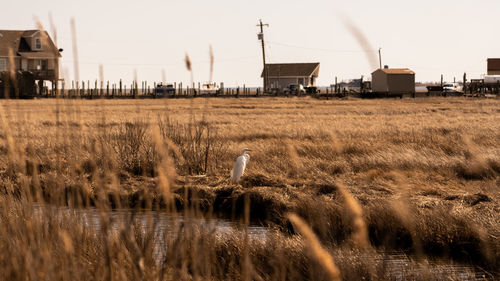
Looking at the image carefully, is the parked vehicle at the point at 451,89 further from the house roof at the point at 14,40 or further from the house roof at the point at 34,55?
the house roof at the point at 14,40

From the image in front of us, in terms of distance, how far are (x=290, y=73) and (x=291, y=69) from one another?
107 centimetres

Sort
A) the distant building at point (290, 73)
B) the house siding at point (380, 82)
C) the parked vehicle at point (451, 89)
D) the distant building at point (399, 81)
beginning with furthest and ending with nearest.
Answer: the distant building at point (290, 73) → the parked vehicle at point (451, 89) → the house siding at point (380, 82) → the distant building at point (399, 81)

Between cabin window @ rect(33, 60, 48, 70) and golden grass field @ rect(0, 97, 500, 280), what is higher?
cabin window @ rect(33, 60, 48, 70)

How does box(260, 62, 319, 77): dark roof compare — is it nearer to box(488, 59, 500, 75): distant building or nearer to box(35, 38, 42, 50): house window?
box(488, 59, 500, 75): distant building

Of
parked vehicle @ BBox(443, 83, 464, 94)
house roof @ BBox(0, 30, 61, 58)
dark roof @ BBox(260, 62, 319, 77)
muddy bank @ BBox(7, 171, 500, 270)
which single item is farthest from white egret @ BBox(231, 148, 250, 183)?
dark roof @ BBox(260, 62, 319, 77)

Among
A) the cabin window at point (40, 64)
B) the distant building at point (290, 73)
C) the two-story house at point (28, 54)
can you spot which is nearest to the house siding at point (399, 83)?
the distant building at point (290, 73)

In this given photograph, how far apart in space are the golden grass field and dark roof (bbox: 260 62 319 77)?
7824 centimetres

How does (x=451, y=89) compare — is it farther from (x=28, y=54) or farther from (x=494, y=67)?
(x=28, y=54)

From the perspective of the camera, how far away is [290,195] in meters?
12.8

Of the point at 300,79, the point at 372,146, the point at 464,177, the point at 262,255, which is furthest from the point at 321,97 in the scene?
the point at 262,255

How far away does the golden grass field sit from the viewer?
4871 millimetres

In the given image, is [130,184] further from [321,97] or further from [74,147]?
[321,97]

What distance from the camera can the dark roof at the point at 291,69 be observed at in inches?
3964

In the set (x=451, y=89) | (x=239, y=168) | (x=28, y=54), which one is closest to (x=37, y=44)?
(x=28, y=54)
